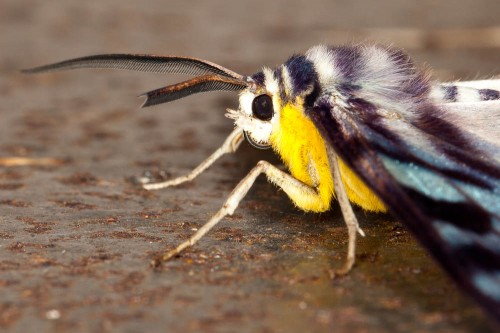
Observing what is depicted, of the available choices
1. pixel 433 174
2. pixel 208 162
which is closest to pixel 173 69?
pixel 208 162

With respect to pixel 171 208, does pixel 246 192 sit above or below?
above

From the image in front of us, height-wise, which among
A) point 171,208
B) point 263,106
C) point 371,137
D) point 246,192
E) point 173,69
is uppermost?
point 173,69

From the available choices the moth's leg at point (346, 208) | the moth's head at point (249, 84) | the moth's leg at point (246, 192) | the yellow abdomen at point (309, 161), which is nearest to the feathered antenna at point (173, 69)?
the moth's head at point (249, 84)

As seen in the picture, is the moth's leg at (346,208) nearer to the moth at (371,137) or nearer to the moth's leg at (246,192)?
the moth at (371,137)

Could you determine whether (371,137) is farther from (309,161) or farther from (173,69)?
(173,69)

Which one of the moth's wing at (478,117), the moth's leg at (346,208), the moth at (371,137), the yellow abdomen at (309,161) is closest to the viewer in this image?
the moth at (371,137)

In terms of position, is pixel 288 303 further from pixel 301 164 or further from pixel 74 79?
pixel 74 79

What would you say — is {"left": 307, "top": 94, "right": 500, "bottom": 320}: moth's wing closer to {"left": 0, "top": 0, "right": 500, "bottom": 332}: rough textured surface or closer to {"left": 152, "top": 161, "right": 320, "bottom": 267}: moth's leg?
{"left": 0, "top": 0, "right": 500, "bottom": 332}: rough textured surface
